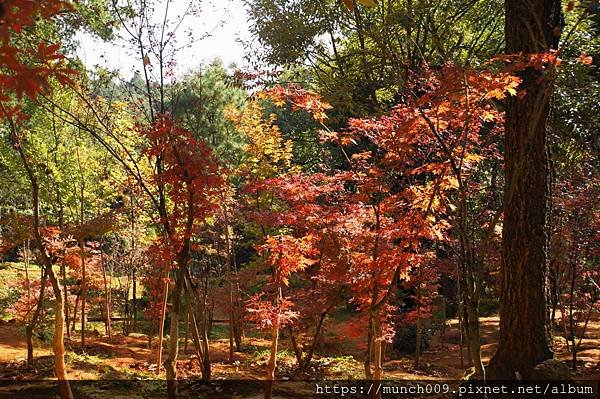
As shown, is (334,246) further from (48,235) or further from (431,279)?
(48,235)

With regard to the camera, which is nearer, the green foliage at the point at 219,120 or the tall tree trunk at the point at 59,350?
the tall tree trunk at the point at 59,350

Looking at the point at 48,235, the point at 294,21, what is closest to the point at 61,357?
the point at 48,235

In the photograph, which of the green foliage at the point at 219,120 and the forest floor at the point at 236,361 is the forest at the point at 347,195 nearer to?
the forest floor at the point at 236,361

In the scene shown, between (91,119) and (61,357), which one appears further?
(91,119)

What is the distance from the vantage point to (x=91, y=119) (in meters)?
10.4

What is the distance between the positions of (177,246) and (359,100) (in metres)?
6.44

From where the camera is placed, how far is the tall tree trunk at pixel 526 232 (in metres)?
4.91

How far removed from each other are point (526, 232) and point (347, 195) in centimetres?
376

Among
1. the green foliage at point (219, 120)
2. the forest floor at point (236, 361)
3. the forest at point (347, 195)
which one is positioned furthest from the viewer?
the green foliage at point (219, 120)

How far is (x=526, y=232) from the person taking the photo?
4.95 meters

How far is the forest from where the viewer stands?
15.7 ft

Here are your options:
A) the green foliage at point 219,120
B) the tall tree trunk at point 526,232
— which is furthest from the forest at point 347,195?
the green foliage at point 219,120

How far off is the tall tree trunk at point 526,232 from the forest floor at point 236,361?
7.67 feet

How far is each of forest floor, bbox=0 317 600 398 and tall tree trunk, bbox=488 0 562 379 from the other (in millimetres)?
2336
